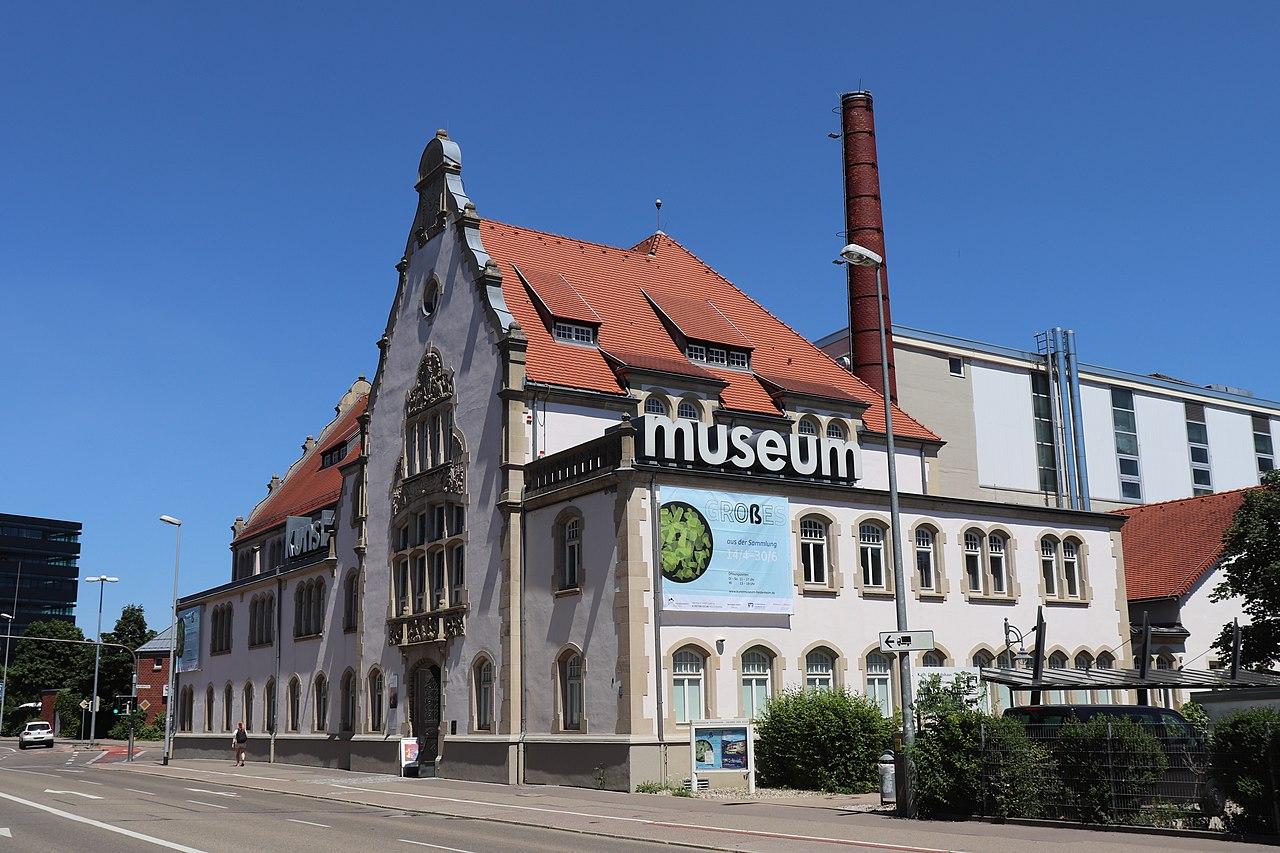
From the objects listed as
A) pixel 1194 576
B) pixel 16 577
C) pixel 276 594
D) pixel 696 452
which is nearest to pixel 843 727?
pixel 696 452

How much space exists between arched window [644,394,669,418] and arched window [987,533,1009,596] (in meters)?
10.9

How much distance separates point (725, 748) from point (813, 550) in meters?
8.15

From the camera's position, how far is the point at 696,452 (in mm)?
32844

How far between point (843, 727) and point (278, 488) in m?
42.4

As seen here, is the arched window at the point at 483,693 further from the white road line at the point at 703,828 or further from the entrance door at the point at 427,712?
the white road line at the point at 703,828

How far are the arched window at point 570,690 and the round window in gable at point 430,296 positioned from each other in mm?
14239

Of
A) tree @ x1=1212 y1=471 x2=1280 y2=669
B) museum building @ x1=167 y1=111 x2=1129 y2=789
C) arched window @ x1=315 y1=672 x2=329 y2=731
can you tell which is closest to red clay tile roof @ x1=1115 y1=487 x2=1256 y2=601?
museum building @ x1=167 y1=111 x2=1129 y2=789

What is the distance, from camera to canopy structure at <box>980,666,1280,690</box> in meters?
26.1

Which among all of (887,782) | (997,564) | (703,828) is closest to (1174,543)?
(997,564)

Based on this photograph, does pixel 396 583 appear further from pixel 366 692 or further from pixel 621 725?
pixel 621 725

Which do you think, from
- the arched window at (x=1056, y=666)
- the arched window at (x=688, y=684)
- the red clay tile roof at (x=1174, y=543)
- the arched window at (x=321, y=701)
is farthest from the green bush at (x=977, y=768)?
the arched window at (x=321, y=701)

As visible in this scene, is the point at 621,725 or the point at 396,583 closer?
the point at 621,725

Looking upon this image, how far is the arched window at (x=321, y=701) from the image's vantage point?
47.4 meters

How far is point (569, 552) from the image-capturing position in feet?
111
